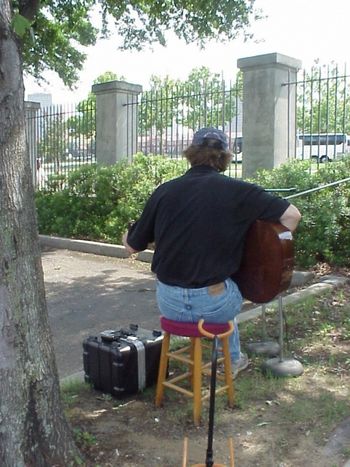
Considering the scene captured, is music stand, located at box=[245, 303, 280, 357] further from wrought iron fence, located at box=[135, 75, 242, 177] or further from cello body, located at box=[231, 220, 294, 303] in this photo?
wrought iron fence, located at box=[135, 75, 242, 177]

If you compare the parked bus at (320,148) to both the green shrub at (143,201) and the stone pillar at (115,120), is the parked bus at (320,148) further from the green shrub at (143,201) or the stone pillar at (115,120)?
the stone pillar at (115,120)

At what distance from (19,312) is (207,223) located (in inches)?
46.8

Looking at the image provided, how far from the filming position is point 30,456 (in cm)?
273

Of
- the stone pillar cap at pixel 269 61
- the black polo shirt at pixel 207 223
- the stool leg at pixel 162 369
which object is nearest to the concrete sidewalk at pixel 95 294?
the stool leg at pixel 162 369

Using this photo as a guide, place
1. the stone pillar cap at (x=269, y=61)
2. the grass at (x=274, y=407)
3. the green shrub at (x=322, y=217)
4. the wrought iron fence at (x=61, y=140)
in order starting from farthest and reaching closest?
1. the wrought iron fence at (x=61, y=140)
2. the stone pillar cap at (x=269, y=61)
3. the green shrub at (x=322, y=217)
4. the grass at (x=274, y=407)

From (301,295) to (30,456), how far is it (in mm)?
4022

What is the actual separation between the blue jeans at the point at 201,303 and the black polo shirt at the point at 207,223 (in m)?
0.05

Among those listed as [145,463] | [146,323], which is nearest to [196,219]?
[145,463]

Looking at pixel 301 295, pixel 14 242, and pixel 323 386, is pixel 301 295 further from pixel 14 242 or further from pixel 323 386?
pixel 14 242

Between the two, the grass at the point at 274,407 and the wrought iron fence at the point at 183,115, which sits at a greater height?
the wrought iron fence at the point at 183,115

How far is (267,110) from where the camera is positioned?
375 inches

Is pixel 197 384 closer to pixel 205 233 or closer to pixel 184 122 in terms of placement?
pixel 205 233

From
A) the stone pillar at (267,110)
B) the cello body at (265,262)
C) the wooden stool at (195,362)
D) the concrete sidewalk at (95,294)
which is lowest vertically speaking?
the concrete sidewalk at (95,294)

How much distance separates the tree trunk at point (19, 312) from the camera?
2715 millimetres
